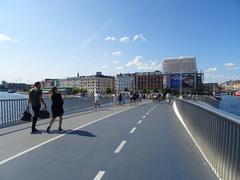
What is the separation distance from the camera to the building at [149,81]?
164375 mm

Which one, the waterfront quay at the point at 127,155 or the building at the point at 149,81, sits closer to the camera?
the waterfront quay at the point at 127,155

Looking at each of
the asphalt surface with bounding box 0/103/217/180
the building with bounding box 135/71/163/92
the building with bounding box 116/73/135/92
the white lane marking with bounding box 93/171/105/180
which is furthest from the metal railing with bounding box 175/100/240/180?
the building with bounding box 116/73/135/92

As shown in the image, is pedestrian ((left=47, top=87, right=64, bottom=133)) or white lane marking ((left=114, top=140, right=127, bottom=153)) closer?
white lane marking ((left=114, top=140, right=127, bottom=153))

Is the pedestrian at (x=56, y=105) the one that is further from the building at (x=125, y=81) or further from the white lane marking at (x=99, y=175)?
the building at (x=125, y=81)

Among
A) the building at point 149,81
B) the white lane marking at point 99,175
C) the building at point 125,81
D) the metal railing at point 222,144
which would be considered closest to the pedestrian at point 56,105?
the metal railing at point 222,144

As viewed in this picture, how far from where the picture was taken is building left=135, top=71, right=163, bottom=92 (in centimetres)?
16438

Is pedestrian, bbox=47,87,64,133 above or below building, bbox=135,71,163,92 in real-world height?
below

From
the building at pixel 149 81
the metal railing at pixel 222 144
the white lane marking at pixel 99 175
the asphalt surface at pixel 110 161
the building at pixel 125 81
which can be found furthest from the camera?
the building at pixel 125 81

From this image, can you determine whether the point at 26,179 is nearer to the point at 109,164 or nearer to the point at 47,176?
the point at 47,176

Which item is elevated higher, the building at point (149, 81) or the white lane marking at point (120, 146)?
the building at point (149, 81)

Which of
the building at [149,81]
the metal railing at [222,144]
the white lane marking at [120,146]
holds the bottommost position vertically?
the white lane marking at [120,146]

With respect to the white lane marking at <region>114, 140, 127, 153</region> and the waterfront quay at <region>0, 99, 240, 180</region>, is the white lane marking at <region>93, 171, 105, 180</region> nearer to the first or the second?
the waterfront quay at <region>0, 99, 240, 180</region>

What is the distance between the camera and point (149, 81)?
170 metres

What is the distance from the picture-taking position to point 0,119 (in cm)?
1523
